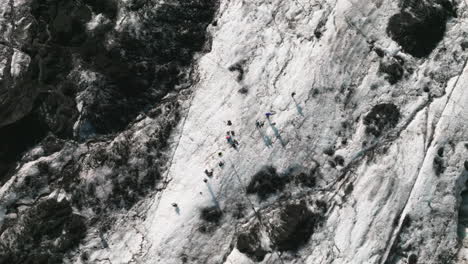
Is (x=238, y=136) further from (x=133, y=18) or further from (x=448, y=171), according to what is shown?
(x=448, y=171)

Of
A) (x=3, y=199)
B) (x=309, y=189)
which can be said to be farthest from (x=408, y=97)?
(x=3, y=199)

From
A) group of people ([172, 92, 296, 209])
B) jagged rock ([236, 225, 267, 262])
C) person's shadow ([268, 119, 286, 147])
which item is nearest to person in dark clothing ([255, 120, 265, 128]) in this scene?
group of people ([172, 92, 296, 209])

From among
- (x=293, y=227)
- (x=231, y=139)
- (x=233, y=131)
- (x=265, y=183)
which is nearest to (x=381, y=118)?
(x=265, y=183)

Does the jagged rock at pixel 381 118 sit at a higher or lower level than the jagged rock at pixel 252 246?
higher

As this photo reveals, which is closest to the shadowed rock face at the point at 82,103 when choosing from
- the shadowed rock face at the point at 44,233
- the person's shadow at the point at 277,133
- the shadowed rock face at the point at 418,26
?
the shadowed rock face at the point at 44,233

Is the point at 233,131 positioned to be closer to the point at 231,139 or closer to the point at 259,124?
the point at 231,139

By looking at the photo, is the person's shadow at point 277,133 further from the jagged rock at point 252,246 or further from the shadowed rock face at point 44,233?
the shadowed rock face at point 44,233

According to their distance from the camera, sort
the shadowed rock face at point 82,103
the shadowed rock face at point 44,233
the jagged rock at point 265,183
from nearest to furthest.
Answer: the shadowed rock face at point 44,233, the shadowed rock face at point 82,103, the jagged rock at point 265,183

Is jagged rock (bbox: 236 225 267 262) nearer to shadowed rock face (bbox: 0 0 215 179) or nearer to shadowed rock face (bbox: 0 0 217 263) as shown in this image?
shadowed rock face (bbox: 0 0 217 263)
